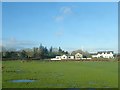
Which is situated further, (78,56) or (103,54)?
(103,54)

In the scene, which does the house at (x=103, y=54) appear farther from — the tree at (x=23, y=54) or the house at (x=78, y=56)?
the tree at (x=23, y=54)

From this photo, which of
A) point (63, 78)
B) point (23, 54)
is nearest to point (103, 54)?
point (23, 54)

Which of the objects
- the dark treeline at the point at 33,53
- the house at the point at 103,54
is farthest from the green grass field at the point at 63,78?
the house at the point at 103,54

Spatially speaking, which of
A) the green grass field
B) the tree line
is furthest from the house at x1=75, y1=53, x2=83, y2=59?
the green grass field

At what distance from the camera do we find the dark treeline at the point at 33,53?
39162 millimetres

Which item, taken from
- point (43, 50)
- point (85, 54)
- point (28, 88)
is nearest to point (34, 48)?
point (43, 50)

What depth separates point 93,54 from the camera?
50.7 meters

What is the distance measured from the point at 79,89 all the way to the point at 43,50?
1446 inches

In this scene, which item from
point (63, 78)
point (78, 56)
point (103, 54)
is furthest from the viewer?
point (103, 54)

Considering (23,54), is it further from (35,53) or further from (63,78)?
(63,78)

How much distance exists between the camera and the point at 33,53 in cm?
4350

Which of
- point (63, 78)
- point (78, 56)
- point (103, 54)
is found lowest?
point (63, 78)

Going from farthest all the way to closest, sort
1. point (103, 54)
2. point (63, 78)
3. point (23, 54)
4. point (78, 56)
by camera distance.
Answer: point (103, 54) < point (78, 56) < point (23, 54) < point (63, 78)

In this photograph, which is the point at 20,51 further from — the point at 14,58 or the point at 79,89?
the point at 79,89
